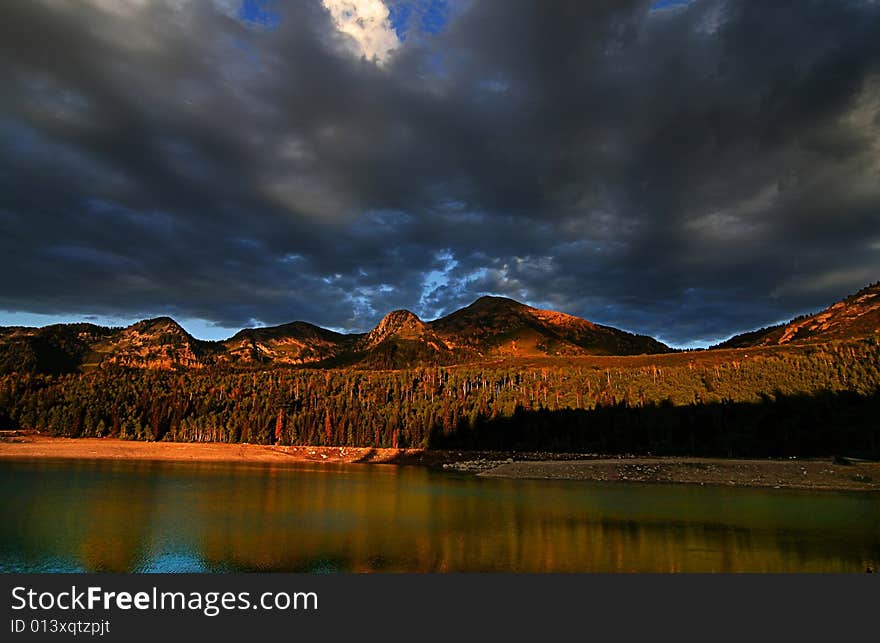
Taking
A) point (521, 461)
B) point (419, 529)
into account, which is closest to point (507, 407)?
point (521, 461)

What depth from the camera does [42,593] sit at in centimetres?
1908

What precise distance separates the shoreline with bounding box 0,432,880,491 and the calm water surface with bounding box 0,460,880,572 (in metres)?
14.3

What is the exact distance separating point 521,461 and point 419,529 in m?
70.9

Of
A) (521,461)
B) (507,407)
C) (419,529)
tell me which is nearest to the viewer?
(419,529)

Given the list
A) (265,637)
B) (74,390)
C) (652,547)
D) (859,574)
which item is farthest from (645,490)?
(74,390)

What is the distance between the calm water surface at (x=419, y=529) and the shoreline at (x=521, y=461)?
1426cm

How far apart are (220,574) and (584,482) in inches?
2421

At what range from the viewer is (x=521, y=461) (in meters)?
103

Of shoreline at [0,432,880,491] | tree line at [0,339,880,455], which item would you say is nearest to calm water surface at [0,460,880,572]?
shoreline at [0,432,880,491]

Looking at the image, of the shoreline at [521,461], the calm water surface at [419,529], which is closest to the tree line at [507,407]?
the shoreline at [521,461]

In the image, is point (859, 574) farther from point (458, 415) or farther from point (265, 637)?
point (458, 415)

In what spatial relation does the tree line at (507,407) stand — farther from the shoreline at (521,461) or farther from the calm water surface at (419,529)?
the calm water surface at (419,529)

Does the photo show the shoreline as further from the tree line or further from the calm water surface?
the calm water surface

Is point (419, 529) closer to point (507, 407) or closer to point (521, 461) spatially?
point (521, 461)
